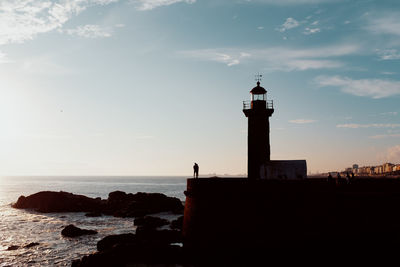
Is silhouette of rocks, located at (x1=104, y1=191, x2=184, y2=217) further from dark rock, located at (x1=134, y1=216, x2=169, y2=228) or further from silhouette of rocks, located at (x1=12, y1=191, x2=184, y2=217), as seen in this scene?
dark rock, located at (x1=134, y1=216, x2=169, y2=228)

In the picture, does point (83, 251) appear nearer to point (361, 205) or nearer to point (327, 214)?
point (327, 214)

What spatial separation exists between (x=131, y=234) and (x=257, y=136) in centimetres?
1034

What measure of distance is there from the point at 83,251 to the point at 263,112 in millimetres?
14782

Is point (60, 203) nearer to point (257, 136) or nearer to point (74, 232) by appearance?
point (74, 232)

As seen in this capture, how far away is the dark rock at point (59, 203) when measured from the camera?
4106 centimetres

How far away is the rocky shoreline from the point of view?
54.5ft

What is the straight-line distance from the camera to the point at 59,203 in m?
41.9

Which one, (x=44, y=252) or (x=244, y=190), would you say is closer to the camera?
(x=244, y=190)

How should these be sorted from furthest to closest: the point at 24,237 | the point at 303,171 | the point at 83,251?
the point at 24,237, the point at 83,251, the point at 303,171

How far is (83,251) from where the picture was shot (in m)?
21.0

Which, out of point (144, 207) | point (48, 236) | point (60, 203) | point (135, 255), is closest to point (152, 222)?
point (48, 236)

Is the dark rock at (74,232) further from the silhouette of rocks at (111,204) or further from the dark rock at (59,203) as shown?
the dark rock at (59,203)

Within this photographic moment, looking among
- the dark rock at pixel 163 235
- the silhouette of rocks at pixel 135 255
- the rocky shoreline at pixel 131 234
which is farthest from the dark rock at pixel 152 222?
the silhouette of rocks at pixel 135 255

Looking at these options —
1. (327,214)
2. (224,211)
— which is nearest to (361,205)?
(327,214)
